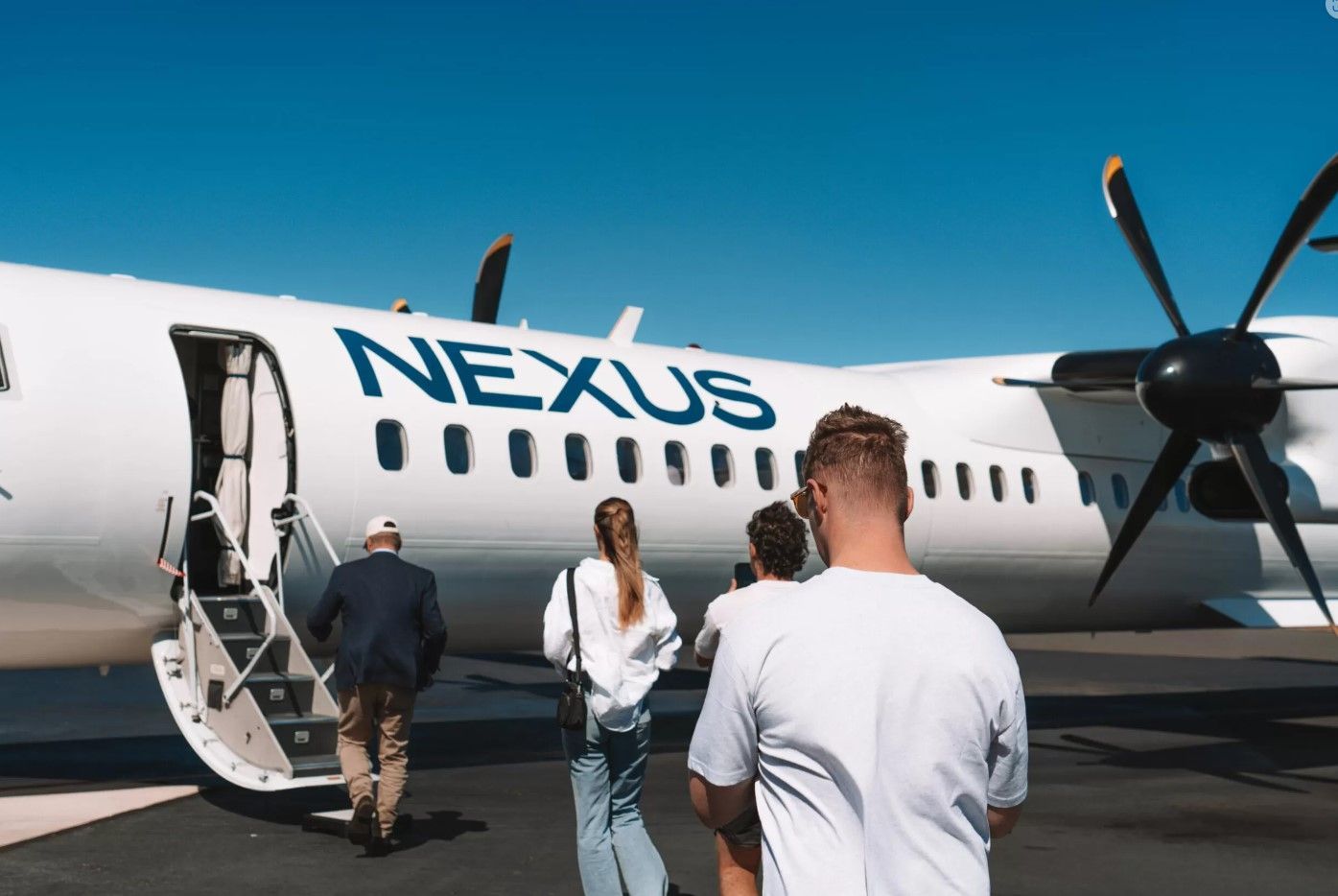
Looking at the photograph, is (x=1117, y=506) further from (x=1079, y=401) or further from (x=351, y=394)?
(x=351, y=394)

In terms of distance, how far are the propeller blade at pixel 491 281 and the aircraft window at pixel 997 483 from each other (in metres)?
6.07

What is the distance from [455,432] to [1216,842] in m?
6.44

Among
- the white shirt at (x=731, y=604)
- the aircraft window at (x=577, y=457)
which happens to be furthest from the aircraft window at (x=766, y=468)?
the white shirt at (x=731, y=604)

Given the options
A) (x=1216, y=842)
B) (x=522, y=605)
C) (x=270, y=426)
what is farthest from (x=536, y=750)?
(x=1216, y=842)

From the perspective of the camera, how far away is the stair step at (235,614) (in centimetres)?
983

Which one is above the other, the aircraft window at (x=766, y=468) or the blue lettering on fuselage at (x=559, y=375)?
the blue lettering on fuselage at (x=559, y=375)

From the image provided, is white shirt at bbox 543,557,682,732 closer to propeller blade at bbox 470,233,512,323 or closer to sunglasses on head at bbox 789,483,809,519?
sunglasses on head at bbox 789,483,809,519

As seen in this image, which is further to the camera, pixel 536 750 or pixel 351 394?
pixel 536 750

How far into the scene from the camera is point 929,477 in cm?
1513

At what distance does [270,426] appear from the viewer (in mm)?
10891

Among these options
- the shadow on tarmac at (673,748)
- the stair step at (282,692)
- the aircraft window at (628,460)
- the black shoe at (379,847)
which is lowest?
the shadow on tarmac at (673,748)

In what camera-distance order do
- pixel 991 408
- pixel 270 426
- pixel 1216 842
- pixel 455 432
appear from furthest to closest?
pixel 991 408, pixel 455 432, pixel 270 426, pixel 1216 842

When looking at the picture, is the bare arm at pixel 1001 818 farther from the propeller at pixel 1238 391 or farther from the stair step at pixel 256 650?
the propeller at pixel 1238 391

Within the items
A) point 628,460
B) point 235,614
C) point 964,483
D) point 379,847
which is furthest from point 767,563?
point 964,483
